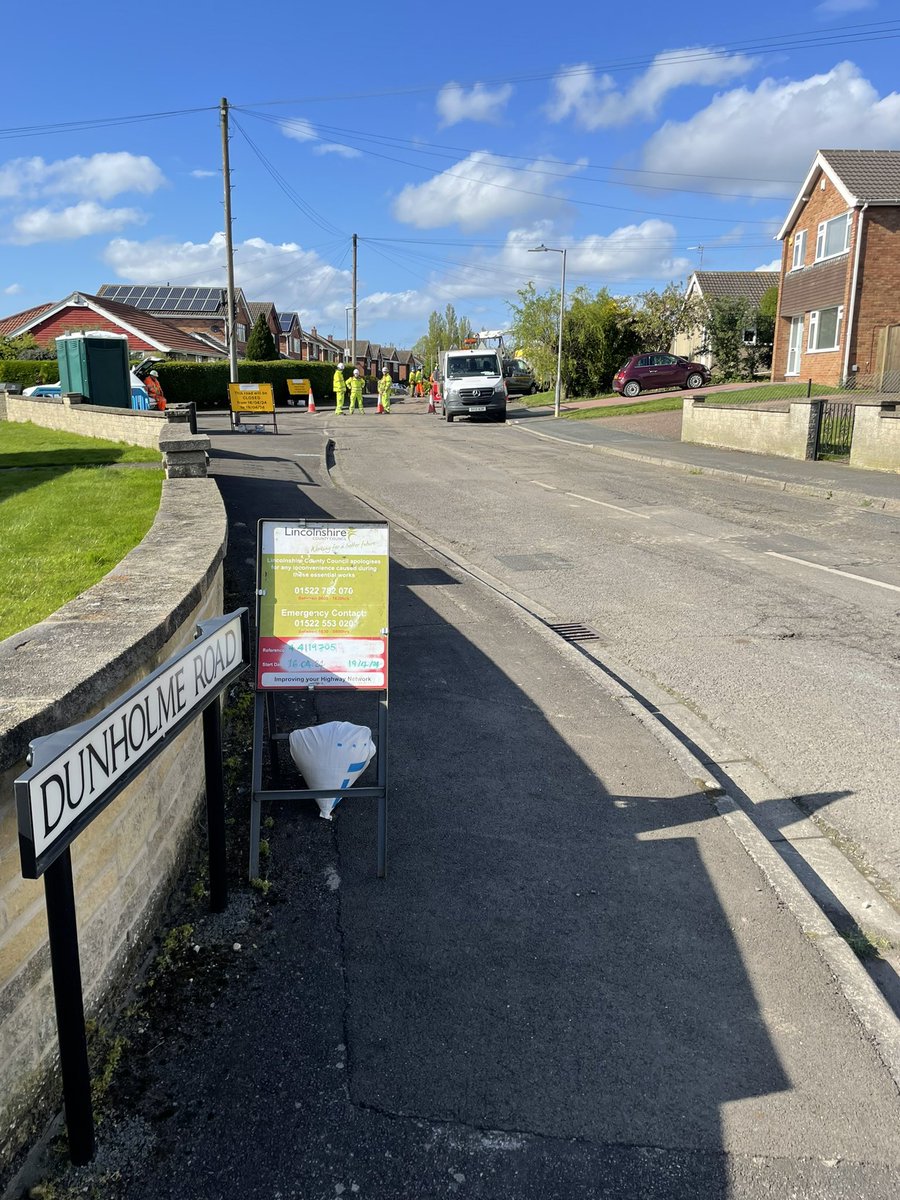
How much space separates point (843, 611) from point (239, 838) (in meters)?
6.24

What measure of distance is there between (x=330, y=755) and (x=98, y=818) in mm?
1696

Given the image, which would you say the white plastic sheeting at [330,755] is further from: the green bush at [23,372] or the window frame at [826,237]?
the green bush at [23,372]

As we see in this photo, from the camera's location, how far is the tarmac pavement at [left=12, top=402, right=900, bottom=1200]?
2.57 meters

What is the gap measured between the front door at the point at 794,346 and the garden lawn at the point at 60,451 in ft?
94.8

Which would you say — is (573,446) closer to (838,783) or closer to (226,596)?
(226,596)

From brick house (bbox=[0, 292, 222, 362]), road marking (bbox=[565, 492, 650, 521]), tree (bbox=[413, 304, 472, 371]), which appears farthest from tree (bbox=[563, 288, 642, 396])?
tree (bbox=[413, 304, 472, 371])

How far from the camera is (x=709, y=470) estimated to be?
19.5m

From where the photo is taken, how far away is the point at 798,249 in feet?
126

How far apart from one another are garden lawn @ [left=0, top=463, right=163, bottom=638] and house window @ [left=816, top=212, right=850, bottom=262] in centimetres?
3014

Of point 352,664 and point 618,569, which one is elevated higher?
point 352,664

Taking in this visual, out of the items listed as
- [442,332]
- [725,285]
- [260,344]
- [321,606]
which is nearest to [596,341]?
[260,344]

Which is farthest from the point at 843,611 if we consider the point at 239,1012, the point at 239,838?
the point at 239,1012

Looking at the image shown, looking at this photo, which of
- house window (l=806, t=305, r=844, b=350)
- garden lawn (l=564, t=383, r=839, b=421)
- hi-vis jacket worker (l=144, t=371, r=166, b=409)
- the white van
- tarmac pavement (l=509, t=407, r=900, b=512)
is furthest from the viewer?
the white van

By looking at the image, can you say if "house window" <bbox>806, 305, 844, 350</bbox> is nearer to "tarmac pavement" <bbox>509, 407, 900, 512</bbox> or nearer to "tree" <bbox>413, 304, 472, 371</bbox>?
"tarmac pavement" <bbox>509, 407, 900, 512</bbox>
